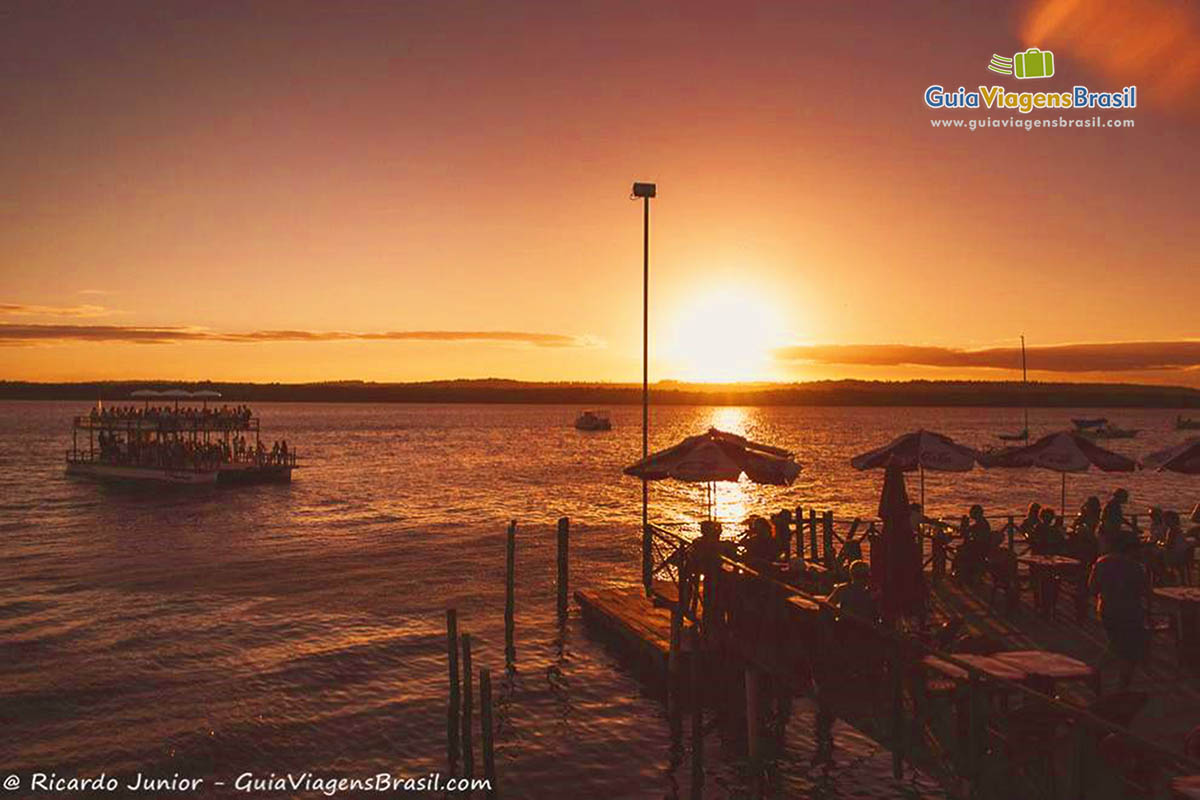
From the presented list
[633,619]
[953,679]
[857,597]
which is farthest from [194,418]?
[953,679]

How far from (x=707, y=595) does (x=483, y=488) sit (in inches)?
2122

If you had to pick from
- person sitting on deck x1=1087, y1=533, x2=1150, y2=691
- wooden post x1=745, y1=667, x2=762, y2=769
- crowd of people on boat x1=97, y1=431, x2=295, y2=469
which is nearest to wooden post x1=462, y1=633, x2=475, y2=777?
wooden post x1=745, y1=667, x2=762, y2=769

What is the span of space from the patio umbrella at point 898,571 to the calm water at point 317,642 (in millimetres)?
3270

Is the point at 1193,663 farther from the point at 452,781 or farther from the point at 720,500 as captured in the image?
the point at 720,500

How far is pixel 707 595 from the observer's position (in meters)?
15.1

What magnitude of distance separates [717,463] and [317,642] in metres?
12.9

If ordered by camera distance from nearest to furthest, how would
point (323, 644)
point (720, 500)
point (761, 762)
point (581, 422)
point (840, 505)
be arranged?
point (761, 762) → point (323, 644) → point (840, 505) → point (720, 500) → point (581, 422)

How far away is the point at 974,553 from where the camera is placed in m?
18.5

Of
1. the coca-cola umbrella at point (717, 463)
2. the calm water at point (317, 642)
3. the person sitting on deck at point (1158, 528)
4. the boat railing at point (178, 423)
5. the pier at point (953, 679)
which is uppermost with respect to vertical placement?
the coca-cola umbrella at point (717, 463)

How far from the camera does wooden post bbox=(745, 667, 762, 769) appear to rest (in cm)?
1429

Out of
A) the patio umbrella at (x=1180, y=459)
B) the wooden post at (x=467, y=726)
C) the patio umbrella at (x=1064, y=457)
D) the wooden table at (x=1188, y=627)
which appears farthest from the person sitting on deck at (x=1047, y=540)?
the wooden post at (x=467, y=726)

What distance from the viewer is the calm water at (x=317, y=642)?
16.2m

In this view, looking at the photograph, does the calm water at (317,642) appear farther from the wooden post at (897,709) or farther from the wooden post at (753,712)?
the wooden post at (897,709)

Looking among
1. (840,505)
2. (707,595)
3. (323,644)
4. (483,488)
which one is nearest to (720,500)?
(840,505)
